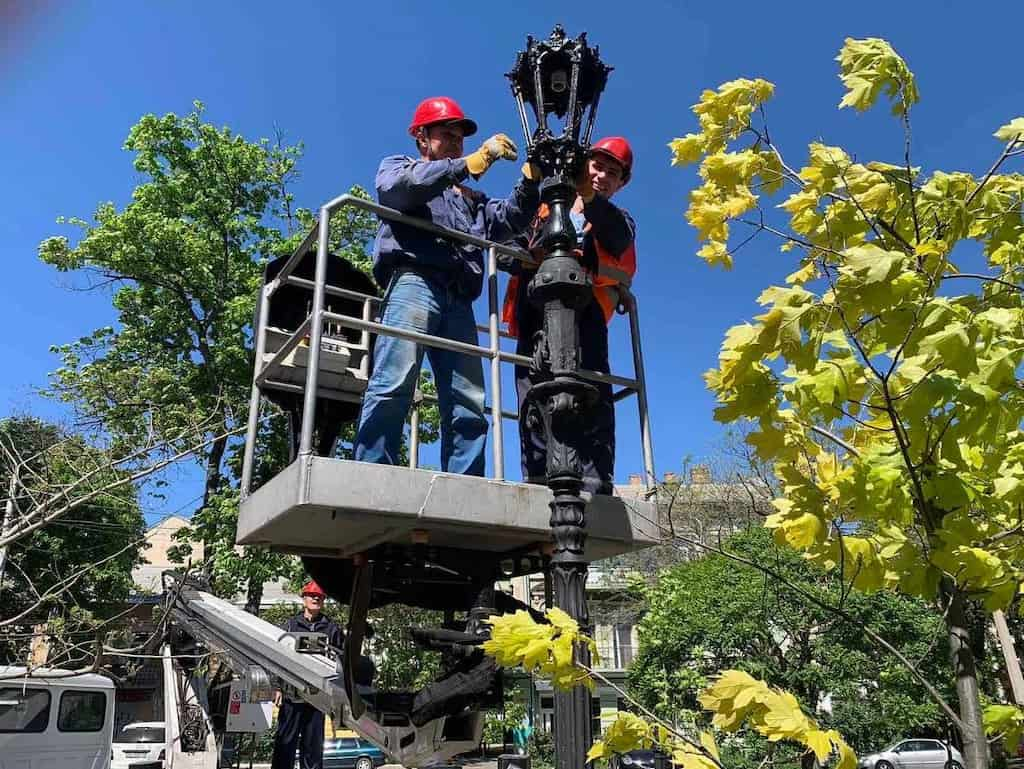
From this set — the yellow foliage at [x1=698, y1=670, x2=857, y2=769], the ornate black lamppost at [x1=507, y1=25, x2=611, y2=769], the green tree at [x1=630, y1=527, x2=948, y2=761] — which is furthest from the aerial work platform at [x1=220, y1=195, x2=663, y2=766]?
the green tree at [x1=630, y1=527, x2=948, y2=761]

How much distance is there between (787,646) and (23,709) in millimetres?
12880

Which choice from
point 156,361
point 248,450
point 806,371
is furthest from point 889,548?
point 156,361

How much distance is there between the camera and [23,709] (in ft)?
Result: 41.1

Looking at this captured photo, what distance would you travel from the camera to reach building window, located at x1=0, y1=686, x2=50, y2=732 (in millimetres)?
12383

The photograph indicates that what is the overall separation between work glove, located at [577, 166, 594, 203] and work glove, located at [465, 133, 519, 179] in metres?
0.53

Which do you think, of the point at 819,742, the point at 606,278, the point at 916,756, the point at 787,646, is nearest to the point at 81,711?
the point at 787,646

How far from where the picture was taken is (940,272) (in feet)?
9.32

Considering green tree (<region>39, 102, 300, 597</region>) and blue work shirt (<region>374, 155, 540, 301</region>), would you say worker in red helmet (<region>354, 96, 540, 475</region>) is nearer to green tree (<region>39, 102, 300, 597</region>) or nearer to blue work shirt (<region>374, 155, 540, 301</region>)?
blue work shirt (<region>374, 155, 540, 301</region>)

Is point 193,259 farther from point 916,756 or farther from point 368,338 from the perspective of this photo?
point 916,756

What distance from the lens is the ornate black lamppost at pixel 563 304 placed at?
3055 mm

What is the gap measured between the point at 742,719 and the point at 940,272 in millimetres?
1638

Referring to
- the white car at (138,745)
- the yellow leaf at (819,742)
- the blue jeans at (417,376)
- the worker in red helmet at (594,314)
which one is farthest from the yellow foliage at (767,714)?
the white car at (138,745)

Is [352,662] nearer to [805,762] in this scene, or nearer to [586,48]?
[586,48]

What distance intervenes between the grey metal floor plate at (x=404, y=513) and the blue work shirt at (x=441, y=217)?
1.42m
